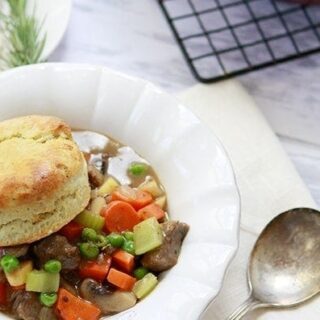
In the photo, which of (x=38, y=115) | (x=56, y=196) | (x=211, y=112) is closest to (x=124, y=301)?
(x=56, y=196)

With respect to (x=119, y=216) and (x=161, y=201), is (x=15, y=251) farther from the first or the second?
(x=161, y=201)

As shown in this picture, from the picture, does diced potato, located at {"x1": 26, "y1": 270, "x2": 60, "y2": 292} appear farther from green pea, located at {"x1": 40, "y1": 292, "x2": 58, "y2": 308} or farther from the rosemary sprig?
the rosemary sprig

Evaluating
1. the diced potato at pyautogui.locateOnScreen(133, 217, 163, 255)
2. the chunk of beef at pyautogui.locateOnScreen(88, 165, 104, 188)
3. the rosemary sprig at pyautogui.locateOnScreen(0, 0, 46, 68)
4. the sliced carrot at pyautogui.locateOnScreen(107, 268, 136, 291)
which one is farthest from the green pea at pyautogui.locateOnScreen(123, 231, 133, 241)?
→ the rosemary sprig at pyautogui.locateOnScreen(0, 0, 46, 68)

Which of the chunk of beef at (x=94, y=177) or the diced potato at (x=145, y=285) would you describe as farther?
the chunk of beef at (x=94, y=177)

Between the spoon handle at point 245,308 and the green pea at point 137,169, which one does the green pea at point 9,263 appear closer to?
the green pea at point 137,169

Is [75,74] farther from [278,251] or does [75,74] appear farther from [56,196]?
[278,251]

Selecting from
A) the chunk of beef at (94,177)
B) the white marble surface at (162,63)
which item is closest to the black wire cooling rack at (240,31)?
the white marble surface at (162,63)
